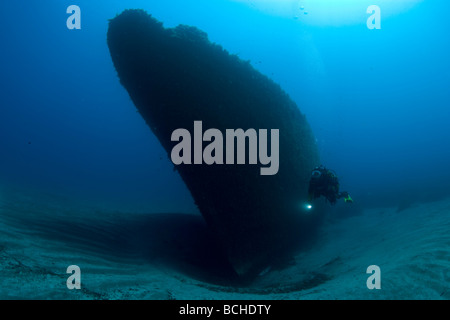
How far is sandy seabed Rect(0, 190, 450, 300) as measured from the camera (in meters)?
3.21

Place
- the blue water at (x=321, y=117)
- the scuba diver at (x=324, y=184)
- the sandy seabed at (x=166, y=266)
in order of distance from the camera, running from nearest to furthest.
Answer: the sandy seabed at (x=166, y=266) → the scuba diver at (x=324, y=184) → the blue water at (x=321, y=117)

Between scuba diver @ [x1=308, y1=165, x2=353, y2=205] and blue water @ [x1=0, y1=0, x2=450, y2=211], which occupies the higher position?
blue water @ [x1=0, y1=0, x2=450, y2=211]

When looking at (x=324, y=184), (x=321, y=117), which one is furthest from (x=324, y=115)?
(x=324, y=184)

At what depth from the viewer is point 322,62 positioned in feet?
238

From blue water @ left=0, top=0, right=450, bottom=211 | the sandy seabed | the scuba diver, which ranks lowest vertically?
the sandy seabed

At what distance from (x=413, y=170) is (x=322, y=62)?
5586 cm

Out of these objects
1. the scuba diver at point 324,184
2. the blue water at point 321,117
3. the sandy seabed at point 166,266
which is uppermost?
the blue water at point 321,117

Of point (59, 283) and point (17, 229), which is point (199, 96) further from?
point (17, 229)

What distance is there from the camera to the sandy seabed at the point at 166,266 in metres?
3.21

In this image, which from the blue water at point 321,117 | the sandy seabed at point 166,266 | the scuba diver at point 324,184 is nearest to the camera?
the sandy seabed at point 166,266

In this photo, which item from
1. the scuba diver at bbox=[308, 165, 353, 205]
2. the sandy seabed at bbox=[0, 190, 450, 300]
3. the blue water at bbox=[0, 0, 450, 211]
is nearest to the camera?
the sandy seabed at bbox=[0, 190, 450, 300]

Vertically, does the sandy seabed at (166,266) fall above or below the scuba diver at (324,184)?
below

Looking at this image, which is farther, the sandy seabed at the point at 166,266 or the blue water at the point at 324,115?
the blue water at the point at 324,115

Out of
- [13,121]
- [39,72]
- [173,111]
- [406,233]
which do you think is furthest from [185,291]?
[39,72]
